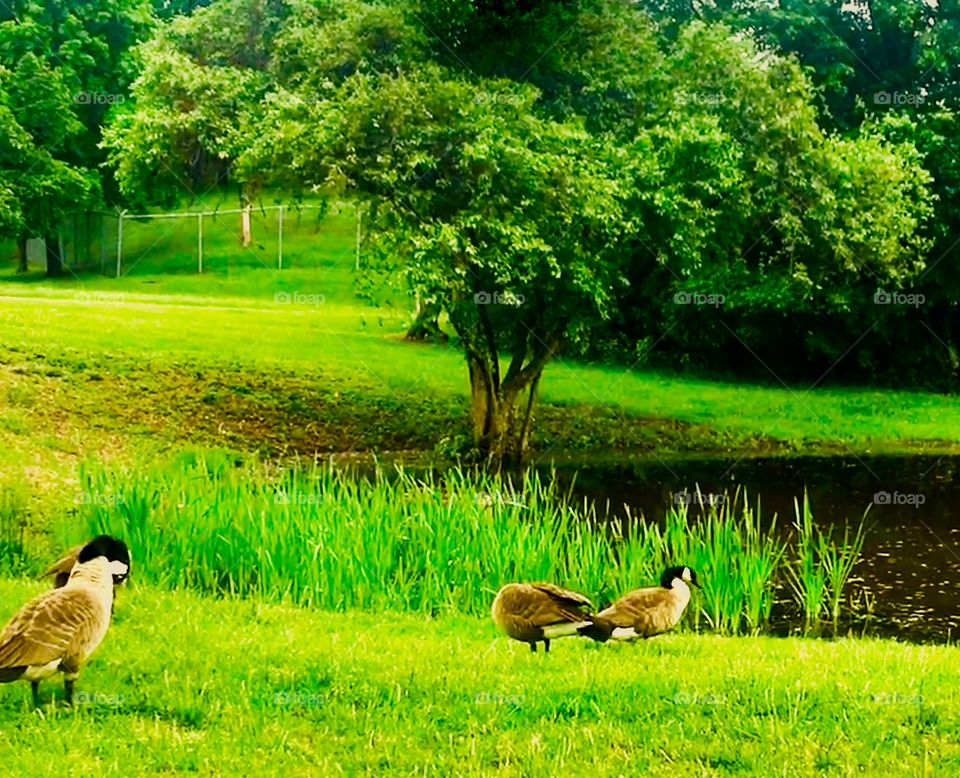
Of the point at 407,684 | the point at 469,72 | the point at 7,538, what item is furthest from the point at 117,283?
the point at 407,684

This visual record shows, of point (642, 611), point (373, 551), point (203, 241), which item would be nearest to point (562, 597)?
point (642, 611)

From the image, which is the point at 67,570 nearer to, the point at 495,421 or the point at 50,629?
the point at 50,629

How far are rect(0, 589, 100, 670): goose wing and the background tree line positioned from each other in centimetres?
908

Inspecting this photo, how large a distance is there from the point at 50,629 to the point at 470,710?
1.40 m

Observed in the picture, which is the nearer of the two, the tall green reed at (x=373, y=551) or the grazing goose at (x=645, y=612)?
the grazing goose at (x=645, y=612)

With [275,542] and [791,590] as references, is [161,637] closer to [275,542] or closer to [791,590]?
[275,542]

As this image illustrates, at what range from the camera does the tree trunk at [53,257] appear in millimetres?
15039

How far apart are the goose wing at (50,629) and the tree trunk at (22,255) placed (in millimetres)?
11687

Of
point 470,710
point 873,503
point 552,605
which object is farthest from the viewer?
point 873,503

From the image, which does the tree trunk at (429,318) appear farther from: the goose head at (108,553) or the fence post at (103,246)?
the goose head at (108,553)

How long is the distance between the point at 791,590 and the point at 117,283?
9522 mm

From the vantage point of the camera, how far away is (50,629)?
13.6ft

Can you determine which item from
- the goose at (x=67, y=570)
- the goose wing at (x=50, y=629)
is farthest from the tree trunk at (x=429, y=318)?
the goose wing at (x=50, y=629)

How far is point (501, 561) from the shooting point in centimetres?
762
